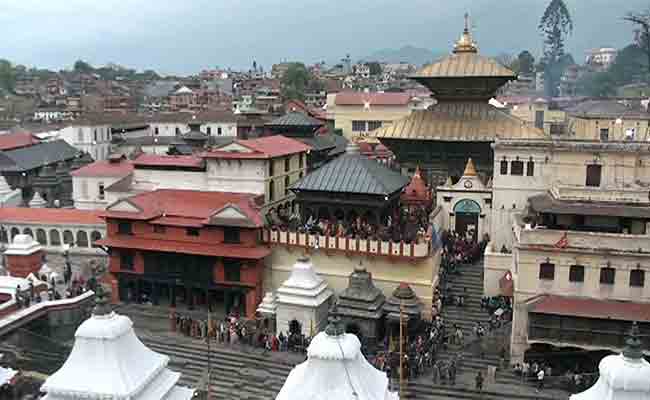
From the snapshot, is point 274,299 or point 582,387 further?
point 274,299

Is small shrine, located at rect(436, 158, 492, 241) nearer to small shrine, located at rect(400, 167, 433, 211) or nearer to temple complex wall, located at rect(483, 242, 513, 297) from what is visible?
small shrine, located at rect(400, 167, 433, 211)

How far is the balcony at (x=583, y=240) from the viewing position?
957 inches

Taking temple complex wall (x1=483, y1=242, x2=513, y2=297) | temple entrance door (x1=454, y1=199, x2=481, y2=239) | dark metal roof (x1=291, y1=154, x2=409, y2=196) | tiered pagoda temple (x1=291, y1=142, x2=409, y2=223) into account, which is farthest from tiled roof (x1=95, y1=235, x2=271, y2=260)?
temple entrance door (x1=454, y1=199, x2=481, y2=239)

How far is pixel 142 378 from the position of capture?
46.3 feet

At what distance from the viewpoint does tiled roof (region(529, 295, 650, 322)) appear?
77.8 ft

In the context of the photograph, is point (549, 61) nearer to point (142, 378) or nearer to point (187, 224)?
point (187, 224)

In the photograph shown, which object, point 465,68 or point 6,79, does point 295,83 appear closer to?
point 6,79

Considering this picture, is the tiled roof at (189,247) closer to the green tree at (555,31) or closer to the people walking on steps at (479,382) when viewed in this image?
the people walking on steps at (479,382)

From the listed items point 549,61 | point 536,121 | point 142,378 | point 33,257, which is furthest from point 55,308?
point 549,61

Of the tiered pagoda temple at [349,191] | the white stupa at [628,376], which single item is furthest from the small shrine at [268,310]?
the white stupa at [628,376]

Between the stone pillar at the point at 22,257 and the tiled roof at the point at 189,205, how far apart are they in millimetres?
4987

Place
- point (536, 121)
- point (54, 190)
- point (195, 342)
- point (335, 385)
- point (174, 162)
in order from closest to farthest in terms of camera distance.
A: point (335, 385)
point (195, 342)
point (174, 162)
point (54, 190)
point (536, 121)

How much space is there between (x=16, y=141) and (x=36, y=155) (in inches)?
236

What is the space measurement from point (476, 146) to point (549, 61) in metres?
111
